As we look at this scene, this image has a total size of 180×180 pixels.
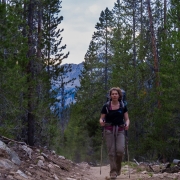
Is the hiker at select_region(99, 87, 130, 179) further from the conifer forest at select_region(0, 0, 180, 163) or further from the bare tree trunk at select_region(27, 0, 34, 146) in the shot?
the bare tree trunk at select_region(27, 0, 34, 146)

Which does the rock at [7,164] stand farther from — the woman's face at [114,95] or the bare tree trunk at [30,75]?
the bare tree trunk at [30,75]

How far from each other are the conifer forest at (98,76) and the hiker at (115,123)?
4.04 meters

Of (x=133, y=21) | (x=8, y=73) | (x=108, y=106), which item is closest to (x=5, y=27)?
(x=8, y=73)

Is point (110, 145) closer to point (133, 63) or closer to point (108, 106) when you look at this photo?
point (108, 106)

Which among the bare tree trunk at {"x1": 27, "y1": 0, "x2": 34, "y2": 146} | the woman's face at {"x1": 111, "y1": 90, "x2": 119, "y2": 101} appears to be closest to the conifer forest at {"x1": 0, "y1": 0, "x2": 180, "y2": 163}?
the bare tree trunk at {"x1": 27, "y1": 0, "x2": 34, "y2": 146}

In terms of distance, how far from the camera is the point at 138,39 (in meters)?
25.6

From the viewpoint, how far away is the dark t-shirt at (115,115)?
25.3ft

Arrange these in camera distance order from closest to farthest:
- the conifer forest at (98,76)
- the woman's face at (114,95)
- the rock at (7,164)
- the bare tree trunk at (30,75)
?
the rock at (7,164) → the woman's face at (114,95) → the conifer forest at (98,76) → the bare tree trunk at (30,75)

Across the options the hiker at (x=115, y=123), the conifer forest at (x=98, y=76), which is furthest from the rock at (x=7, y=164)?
the conifer forest at (x=98, y=76)

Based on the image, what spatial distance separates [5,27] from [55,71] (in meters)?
14.1

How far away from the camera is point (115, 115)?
773cm

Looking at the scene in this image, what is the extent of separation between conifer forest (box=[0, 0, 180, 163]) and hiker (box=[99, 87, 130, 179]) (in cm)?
404

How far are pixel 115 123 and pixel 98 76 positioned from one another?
24.2 m

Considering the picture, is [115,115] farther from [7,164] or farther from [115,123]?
[7,164]
